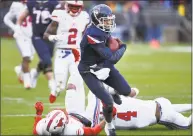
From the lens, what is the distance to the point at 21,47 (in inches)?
559

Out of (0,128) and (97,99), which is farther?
(0,128)

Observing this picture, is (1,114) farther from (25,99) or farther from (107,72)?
(107,72)

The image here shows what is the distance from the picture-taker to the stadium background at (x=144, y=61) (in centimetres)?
1109

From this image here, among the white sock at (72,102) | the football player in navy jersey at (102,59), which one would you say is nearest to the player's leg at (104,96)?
the football player in navy jersey at (102,59)

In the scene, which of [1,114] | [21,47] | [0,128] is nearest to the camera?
[0,128]

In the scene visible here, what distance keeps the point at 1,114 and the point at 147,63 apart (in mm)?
9960

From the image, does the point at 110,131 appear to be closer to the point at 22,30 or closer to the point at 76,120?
the point at 76,120

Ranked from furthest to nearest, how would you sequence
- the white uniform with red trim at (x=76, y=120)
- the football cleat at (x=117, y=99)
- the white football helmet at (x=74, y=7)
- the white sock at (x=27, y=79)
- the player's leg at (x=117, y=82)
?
the white sock at (x=27, y=79), the white football helmet at (x=74, y=7), the football cleat at (x=117, y=99), the player's leg at (x=117, y=82), the white uniform with red trim at (x=76, y=120)

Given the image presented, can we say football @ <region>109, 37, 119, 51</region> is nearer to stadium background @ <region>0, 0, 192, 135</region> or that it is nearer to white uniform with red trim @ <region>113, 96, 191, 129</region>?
white uniform with red trim @ <region>113, 96, 191, 129</region>

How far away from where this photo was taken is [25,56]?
46.4 feet

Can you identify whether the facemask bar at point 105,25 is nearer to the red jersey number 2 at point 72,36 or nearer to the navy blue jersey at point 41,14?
the red jersey number 2 at point 72,36

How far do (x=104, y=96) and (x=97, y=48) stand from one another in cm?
55

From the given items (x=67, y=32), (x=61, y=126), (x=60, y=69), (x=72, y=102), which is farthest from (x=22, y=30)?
(x=61, y=126)

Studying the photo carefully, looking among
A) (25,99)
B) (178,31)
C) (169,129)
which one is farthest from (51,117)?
(178,31)
